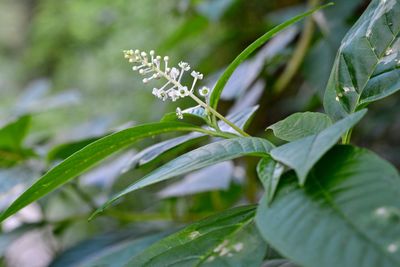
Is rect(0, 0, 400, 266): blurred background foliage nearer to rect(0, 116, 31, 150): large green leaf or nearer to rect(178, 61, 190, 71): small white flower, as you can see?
rect(0, 116, 31, 150): large green leaf

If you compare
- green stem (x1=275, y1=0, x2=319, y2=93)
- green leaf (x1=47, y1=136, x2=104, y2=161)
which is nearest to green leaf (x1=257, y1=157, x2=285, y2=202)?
green leaf (x1=47, y1=136, x2=104, y2=161)

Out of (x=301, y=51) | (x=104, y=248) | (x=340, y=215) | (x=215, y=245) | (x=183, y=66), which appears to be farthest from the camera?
(x=301, y=51)

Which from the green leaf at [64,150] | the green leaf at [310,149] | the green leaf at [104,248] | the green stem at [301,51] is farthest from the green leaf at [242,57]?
the green stem at [301,51]

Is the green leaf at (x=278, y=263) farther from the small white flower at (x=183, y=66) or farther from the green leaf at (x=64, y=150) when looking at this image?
the green leaf at (x=64, y=150)

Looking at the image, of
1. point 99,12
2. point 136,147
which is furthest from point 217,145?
point 99,12

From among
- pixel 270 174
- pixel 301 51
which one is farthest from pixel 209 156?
pixel 301 51

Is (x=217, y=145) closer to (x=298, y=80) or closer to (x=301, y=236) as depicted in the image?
(x=301, y=236)

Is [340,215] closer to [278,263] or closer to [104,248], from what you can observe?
[278,263]
